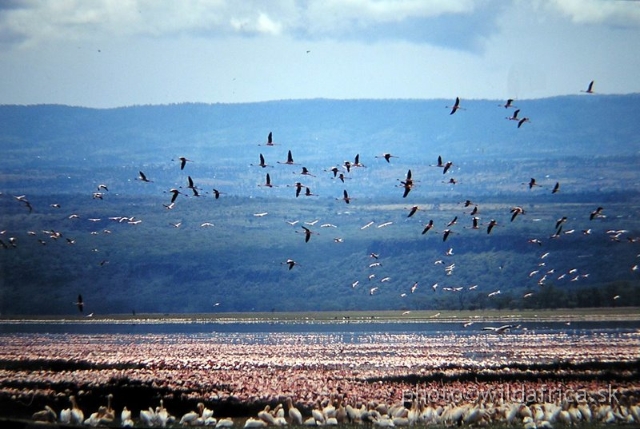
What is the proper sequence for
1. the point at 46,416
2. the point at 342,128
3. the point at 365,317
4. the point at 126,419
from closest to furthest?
the point at 126,419 → the point at 46,416 → the point at 365,317 → the point at 342,128

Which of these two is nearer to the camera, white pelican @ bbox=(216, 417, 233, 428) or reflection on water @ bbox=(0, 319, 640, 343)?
white pelican @ bbox=(216, 417, 233, 428)

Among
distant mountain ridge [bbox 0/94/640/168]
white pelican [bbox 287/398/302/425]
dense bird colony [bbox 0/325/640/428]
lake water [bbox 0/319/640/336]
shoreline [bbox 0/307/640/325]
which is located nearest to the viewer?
white pelican [bbox 287/398/302/425]

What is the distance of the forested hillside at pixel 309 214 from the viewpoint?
61.9 metres

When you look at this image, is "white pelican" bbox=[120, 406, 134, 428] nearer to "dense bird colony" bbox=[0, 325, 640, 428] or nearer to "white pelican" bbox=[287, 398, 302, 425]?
"dense bird colony" bbox=[0, 325, 640, 428]

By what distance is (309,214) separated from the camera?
80562 mm

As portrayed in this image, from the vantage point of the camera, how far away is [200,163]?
3152 inches

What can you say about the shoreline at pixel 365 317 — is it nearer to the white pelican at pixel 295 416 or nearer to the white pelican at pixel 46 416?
the white pelican at pixel 46 416

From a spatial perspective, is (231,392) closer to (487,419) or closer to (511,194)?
(487,419)

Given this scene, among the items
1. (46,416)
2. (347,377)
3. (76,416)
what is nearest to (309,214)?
(347,377)

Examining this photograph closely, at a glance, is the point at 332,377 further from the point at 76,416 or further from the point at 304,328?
the point at 304,328

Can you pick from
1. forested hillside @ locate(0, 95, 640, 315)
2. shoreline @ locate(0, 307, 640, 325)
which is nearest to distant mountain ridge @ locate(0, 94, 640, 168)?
forested hillside @ locate(0, 95, 640, 315)

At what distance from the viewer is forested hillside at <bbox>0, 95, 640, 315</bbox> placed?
6194 cm

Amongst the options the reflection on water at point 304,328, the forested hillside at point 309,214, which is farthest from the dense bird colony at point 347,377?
the forested hillside at point 309,214

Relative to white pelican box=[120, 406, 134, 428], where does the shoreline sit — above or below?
above
